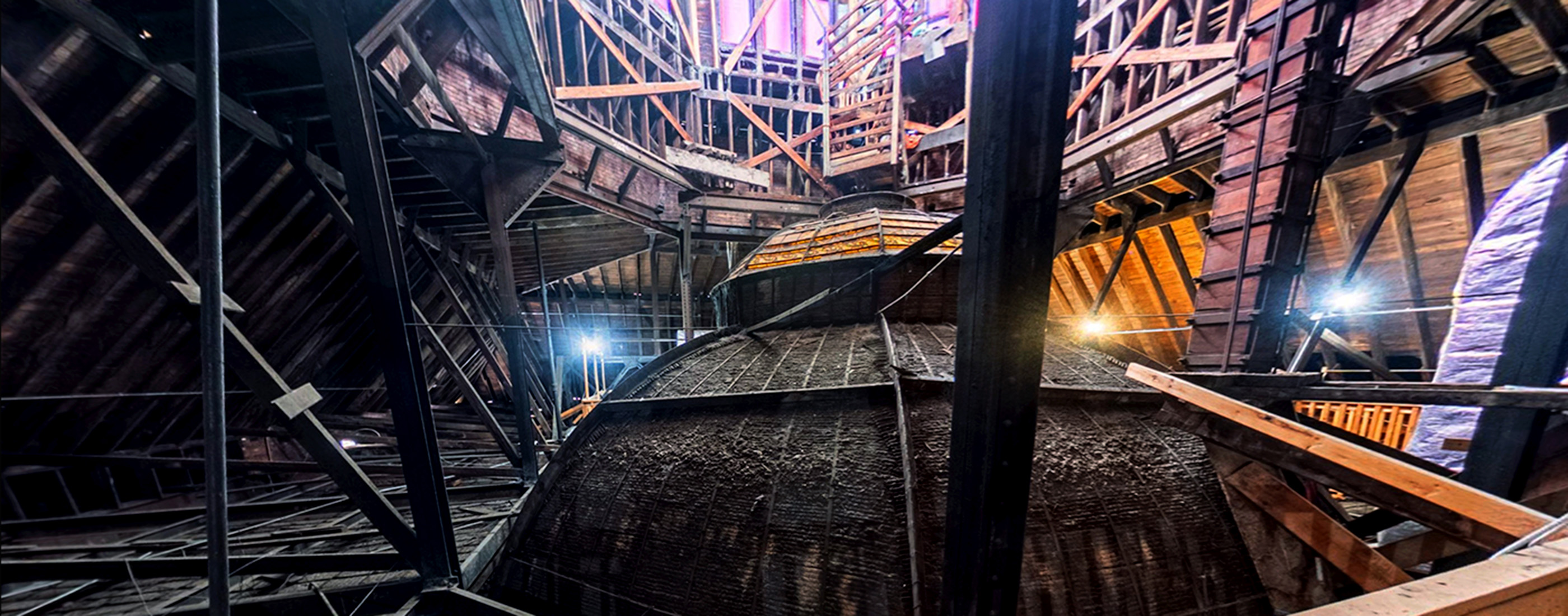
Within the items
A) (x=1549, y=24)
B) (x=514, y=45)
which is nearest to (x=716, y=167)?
(x=514, y=45)

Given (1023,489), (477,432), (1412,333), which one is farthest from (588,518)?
(1412,333)

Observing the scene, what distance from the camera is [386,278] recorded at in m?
2.70

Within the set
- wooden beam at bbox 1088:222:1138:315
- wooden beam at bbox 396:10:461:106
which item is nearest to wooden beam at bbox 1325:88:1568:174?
wooden beam at bbox 1088:222:1138:315

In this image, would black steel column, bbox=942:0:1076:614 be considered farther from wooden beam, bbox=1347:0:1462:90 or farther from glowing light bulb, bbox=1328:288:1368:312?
glowing light bulb, bbox=1328:288:1368:312

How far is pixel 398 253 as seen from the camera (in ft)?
9.02

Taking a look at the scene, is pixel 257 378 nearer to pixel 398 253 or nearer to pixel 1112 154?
pixel 398 253

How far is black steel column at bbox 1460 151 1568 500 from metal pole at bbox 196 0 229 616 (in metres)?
5.95

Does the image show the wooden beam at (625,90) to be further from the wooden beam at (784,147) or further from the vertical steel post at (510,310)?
the vertical steel post at (510,310)

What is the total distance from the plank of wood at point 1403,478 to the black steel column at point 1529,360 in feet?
5.01

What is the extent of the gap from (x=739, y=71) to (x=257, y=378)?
1167cm

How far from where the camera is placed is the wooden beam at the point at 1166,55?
18.7 feet

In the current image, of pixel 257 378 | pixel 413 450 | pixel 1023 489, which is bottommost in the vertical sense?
pixel 413 450

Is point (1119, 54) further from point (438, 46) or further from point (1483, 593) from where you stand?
point (438, 46)

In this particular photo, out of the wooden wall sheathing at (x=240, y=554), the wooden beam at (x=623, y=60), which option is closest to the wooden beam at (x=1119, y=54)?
the wooden beam at (x=623, y=60)
